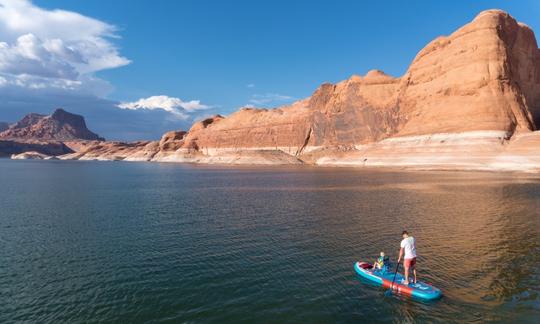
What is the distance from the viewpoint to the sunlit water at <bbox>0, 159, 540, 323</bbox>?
14.0 m

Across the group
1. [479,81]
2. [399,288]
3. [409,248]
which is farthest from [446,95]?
[399,288]

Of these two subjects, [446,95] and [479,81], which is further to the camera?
[446,95]

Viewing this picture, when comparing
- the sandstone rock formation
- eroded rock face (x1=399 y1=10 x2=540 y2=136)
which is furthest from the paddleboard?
eroded rock face (x1=399 y1=10 x2=540 y2=136)

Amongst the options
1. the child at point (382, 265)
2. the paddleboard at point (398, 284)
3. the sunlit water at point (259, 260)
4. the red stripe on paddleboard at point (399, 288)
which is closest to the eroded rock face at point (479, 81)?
the sunlit water at point (259, 260)

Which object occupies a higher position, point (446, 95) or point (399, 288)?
point (446, 95)

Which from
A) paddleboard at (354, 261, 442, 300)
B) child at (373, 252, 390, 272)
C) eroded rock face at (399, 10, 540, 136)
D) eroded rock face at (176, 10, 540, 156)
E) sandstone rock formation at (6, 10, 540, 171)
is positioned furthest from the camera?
eroded rock face at (176, 10, 540, 156)

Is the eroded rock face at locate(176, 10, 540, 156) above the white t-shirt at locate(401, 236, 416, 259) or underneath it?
above

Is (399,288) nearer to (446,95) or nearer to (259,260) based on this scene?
(259,260)

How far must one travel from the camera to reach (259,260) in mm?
19734

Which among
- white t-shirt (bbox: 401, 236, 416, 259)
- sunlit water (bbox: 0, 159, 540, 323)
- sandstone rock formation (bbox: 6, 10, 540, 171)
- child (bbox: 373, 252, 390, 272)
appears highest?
sandstone rock formation (bbox: 6, 10, 540, 171)

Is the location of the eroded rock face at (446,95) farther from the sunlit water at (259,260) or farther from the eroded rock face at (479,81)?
the sunlit water at (259,260)

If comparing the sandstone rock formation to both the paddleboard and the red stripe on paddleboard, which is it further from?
the red stripe on paddleboard

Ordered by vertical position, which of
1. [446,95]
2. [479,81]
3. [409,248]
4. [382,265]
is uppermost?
[479,81]

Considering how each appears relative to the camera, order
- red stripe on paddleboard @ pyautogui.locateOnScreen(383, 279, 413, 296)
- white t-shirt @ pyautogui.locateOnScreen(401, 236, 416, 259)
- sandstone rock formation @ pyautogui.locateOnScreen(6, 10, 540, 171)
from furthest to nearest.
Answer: sandstone rock formation @ pyautogui.locateOnScreen(6, 10, 540, 171) → white t-shirt @ pyautogui.locateOnScreen(401, 236, 416, 259) → red stripe on paddleboard @ pyautogui.locateOnScreen(383, 279, 413, 296)
